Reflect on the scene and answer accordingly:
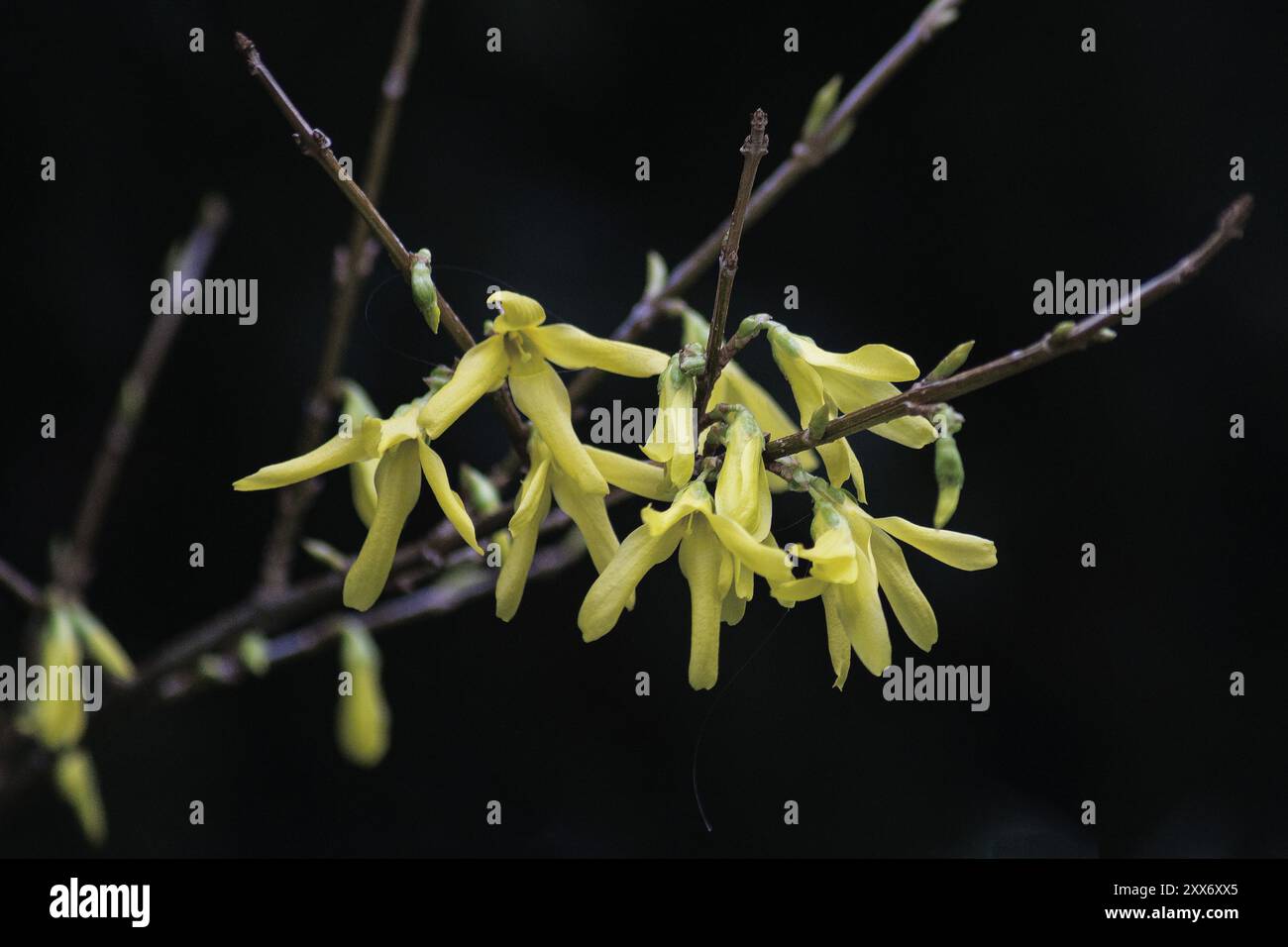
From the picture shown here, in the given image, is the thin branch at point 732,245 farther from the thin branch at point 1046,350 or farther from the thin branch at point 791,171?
the thin branch at point 791,171

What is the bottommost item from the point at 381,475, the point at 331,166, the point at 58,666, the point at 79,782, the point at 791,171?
the point at 79,782

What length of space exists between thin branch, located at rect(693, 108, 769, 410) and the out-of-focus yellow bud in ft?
1.86

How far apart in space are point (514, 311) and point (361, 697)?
59 cm

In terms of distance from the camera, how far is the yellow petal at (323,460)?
59cm

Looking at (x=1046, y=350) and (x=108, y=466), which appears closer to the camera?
(x=1046, y=350)

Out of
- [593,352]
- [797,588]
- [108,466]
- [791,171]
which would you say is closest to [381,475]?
[593,352]

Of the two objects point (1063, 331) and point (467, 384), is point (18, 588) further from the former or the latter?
→ point (1063, 331)

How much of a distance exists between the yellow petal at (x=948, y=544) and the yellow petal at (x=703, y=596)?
9 cm

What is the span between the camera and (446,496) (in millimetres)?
578

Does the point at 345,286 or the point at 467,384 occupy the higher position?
the point at 345,286

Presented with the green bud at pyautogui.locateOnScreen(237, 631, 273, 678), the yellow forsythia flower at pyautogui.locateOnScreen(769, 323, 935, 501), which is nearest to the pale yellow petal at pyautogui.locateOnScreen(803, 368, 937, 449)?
the yellow forsythia flower at pyautogui.locateOnScreen(769, 323, 935, 501)

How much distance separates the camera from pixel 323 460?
60cm

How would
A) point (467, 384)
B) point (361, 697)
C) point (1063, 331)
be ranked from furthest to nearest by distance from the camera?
point (361, 697)
point (467, 384)
point (1063, 331)

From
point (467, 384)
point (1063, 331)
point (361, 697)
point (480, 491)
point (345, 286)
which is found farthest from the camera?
point (361, 697)
